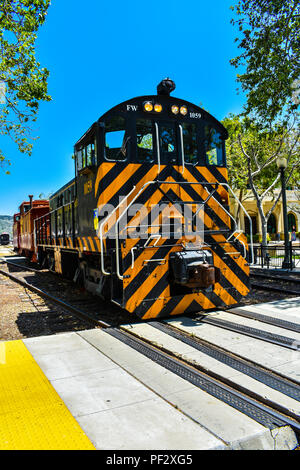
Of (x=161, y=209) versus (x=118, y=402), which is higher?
(x=161, y=209)

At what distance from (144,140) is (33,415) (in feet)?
15.2

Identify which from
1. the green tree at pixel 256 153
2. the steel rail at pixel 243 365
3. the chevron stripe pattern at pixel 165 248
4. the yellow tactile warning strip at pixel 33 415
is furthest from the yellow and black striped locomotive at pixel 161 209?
the green tree at pixel 256 153

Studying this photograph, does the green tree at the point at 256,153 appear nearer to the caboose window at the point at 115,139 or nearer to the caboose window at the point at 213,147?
the caboose window at the point at 213,147

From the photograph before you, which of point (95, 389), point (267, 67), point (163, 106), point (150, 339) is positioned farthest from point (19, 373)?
point (267, 67)

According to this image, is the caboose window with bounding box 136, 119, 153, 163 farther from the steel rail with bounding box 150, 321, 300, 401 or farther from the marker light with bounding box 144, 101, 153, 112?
the steel rail with bounding box 150, 321, 300, 401

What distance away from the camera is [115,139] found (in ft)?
19.5

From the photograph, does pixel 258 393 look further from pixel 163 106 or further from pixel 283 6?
pixel 283 6

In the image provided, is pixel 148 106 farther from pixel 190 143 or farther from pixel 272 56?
pixel 272 56

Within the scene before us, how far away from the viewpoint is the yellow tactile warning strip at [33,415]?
2.44 m

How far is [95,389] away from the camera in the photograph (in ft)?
11.0

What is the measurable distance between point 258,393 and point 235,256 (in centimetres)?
327

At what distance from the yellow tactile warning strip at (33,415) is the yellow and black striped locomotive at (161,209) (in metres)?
1.92

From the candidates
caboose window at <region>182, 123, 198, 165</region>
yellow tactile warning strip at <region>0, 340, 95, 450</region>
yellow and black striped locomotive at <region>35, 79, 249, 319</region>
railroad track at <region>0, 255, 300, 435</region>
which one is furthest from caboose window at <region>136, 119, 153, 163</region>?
yellow tactile warning strip at <region>0, 340, 95, 450</region>

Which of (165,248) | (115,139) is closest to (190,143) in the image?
(115,139)
